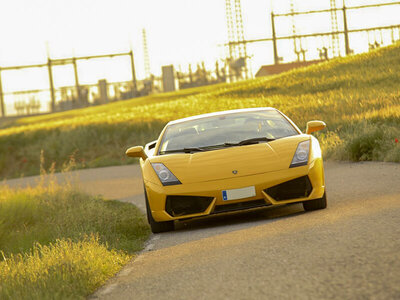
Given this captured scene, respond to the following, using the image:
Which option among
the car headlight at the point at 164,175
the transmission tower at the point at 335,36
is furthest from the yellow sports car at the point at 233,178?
the transmission tower at the point at 335,36

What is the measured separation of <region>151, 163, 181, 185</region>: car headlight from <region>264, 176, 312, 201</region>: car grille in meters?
1.07

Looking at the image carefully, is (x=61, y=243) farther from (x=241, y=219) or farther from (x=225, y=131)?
(x=225, y=131)

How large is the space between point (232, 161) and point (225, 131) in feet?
3.48

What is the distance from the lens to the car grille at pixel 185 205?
848 centimetres

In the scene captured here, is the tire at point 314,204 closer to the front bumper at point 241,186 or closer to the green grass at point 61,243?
the front bumper at point 241,186

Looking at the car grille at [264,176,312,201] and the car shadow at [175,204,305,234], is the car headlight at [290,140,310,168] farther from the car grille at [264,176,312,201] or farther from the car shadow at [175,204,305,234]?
the car shadow at [175,204,305,234]

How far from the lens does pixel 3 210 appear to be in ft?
45.7

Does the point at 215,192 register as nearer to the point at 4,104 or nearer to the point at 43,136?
the point at 43,136

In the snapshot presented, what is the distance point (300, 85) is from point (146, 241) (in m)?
36.5

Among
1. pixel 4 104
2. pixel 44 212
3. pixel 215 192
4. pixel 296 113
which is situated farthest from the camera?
pixel 4 104

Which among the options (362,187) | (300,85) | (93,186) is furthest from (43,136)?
(362,187)

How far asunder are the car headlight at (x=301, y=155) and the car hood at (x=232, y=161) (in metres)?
0.05

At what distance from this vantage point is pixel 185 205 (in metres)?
8.53

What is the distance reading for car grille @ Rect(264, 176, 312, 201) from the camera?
8.45m
